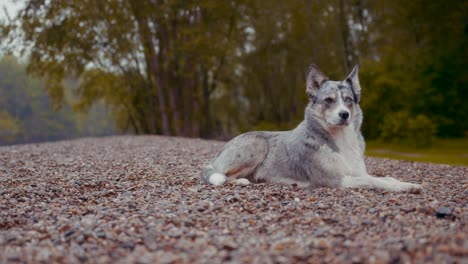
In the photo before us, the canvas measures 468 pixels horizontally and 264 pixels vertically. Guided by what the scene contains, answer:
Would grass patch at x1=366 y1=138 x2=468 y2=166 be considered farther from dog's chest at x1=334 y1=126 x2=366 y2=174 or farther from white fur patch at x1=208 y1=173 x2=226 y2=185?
white fur patch at x1=208 y1=173 x2=226 y2=185

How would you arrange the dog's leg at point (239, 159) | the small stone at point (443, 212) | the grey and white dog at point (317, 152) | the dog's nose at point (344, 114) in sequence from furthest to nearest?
the dog's leg at point (239, 159), the grey and white dog at point (317, 152), the dog's nose at point (344, 114), the small stone at point (443, 212)

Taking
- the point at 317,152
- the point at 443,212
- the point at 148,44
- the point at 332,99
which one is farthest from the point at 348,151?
the point at 148,44

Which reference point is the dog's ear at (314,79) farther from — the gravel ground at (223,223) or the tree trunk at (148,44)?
the tree trunk at (148,44)

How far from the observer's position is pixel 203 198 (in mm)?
7047

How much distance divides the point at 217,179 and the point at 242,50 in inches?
1193

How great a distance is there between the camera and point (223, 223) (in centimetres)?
561

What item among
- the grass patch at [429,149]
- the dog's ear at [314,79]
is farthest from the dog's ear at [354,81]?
the grass patch at [429,149]

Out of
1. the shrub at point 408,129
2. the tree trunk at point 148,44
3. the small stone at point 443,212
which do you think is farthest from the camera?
the tree trunk at point 148,44

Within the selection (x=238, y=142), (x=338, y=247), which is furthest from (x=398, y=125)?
(x=338, y=247)

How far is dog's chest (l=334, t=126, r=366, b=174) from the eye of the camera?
25.8ft

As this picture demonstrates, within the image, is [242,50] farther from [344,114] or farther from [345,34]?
[344,114]

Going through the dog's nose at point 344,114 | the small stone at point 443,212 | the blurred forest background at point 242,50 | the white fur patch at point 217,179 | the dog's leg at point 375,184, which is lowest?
the small stone at point 443,212

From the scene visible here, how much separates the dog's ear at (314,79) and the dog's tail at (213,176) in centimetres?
227

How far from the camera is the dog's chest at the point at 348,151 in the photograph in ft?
25.8
